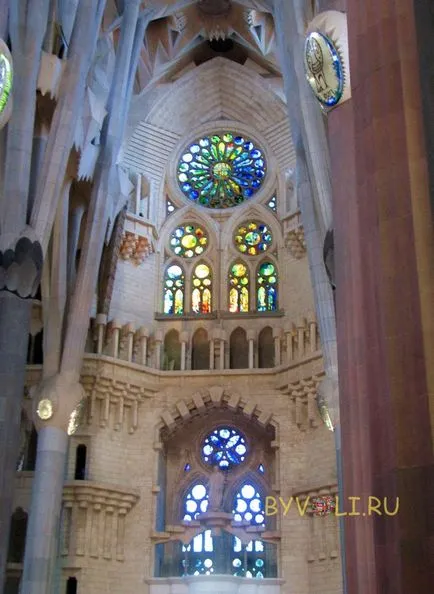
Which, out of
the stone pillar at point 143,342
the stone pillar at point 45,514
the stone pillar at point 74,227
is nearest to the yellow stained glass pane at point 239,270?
the stone pillar at point 143,342

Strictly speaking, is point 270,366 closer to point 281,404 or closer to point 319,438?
point 281,404

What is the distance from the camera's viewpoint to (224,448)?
2106cm

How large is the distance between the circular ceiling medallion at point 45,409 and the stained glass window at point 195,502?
212 inches

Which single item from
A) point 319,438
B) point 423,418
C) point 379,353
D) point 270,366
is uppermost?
point 270,366

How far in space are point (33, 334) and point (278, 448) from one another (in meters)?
6.26

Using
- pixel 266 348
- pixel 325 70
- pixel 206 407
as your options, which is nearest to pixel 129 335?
pixel 206 407

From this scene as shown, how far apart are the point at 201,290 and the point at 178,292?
590 mm

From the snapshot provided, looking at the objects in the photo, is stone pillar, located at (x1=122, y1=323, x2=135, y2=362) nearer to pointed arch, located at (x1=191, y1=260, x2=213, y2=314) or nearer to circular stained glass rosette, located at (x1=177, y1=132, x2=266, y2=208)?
pointed arch, located at (x1=191, y1=260, x2=213, y2=314)

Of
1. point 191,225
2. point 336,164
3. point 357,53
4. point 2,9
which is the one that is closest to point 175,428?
point 191,225

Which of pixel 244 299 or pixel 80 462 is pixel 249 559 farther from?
pixel 244 299

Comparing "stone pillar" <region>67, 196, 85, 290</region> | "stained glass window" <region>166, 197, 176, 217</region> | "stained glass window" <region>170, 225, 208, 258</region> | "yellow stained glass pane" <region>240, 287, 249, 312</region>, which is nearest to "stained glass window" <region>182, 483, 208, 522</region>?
"yellow stained glass pane" <region>240, 287, 249, 312</region>

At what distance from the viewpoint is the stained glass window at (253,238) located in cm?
2256

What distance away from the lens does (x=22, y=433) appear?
19734 mm

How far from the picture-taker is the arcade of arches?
14.3 meters
